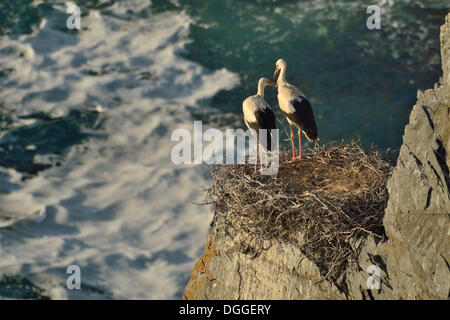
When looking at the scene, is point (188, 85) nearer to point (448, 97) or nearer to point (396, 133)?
point (396, 133)

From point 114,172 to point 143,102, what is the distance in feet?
10.2

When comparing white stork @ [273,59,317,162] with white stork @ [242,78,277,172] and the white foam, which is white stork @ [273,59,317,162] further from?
the white foam

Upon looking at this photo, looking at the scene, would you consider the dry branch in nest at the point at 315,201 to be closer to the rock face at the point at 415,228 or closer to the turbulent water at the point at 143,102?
the rock face at the point at 415,228

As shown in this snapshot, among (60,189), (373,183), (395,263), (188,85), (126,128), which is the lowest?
(395,263)

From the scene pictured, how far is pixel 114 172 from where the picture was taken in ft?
97.5

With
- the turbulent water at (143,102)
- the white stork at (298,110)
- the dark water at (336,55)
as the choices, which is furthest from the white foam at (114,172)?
the white stork at (298,110)

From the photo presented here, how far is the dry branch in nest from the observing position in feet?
34.0

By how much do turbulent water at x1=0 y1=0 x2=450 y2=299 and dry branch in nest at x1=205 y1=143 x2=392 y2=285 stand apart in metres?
14.9

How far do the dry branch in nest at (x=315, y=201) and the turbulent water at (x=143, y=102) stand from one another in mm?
14907

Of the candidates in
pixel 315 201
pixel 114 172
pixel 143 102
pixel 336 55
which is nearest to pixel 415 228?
pixel 315 201

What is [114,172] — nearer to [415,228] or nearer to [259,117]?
[259,117]

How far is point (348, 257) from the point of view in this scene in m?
10.3

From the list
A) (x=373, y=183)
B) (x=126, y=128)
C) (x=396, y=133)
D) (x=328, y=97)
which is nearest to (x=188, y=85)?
(x=126, y=128)

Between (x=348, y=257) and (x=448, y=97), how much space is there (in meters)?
2.51
